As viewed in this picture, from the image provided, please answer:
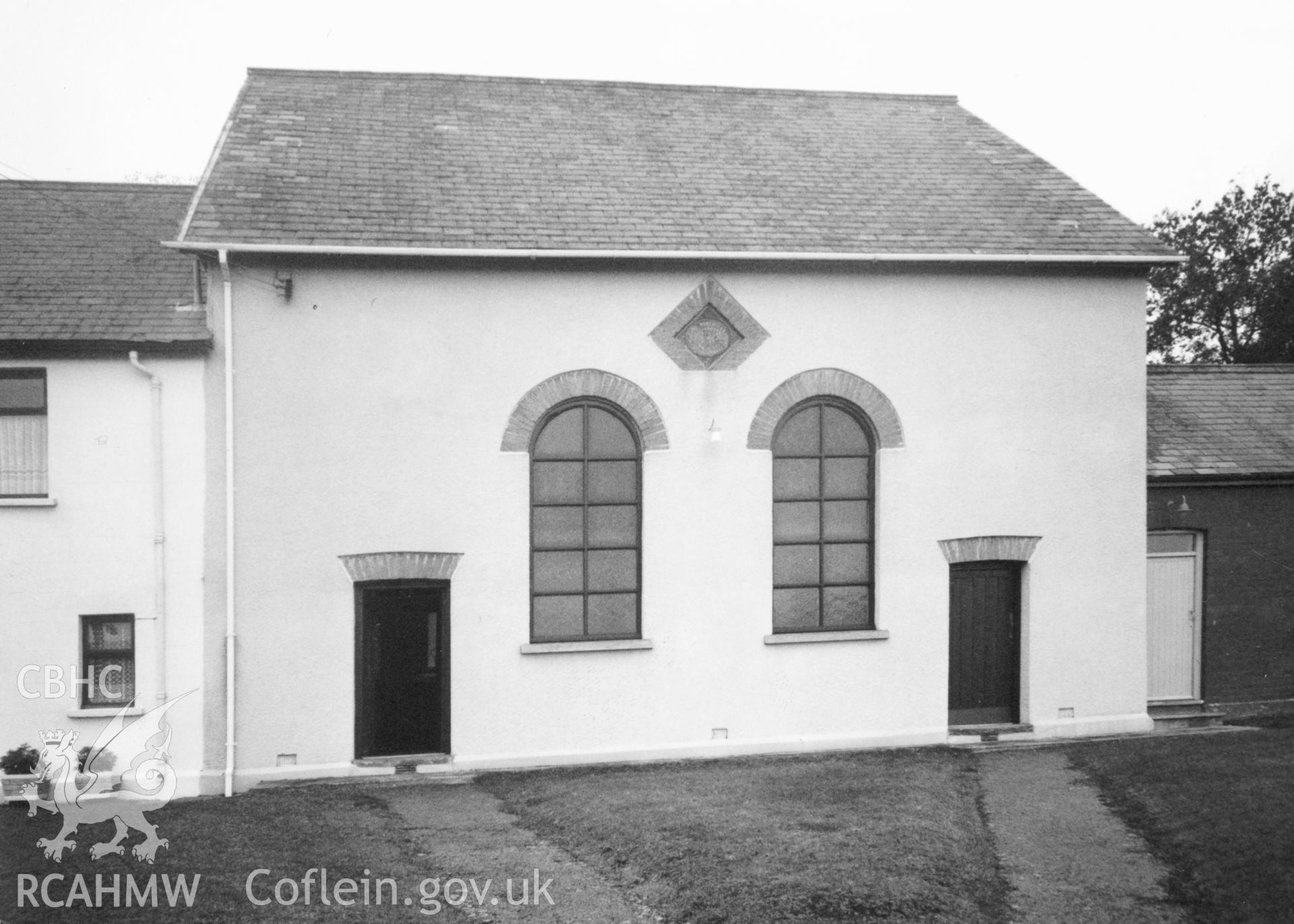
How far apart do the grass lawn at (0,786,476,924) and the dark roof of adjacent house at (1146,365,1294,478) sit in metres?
11.4

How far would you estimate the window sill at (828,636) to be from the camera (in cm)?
1410

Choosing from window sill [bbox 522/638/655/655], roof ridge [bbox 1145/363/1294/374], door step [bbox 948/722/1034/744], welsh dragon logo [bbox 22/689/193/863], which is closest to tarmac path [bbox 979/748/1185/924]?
door step [bbox 948/722/1034/744]

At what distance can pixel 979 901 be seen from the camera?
345 inches

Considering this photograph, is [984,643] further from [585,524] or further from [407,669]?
[407,669]

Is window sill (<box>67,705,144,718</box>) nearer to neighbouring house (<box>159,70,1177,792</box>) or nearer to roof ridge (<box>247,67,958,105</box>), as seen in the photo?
neighbouring house (<box>159,70,1177,792</box>)

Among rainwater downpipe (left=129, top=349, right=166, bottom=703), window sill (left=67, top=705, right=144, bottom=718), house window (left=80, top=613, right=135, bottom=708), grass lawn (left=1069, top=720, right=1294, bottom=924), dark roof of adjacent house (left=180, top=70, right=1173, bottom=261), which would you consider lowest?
grass lawn (left=1069, top=720, right=1294, bottom=924)

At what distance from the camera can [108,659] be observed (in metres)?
13.2

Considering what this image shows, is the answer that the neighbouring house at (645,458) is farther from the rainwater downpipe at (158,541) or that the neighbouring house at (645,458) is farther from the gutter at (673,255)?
the rainwater downpipe at (158,541)

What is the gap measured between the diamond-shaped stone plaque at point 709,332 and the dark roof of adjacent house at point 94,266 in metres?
5.46

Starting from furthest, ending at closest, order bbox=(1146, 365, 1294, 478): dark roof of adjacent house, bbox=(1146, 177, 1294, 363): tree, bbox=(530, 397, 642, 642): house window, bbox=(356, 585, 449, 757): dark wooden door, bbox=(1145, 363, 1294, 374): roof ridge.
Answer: bbox=(1146, 177, 1294, 363): tree
bbox=(1145, 363, 1294, 374): roof ridge
bbox=(1146, 365, 1294, 478): dark roof of adjacent house
bbox=(530, 397, 642, 642): house window
bbox=(356, 585, 449, 757): dark wooden door

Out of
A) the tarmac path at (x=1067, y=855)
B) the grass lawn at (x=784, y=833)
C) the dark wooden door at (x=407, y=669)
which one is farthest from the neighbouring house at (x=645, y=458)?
the tarmac path at (x=1067, y=855)

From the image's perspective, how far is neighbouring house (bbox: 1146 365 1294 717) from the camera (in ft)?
52.7

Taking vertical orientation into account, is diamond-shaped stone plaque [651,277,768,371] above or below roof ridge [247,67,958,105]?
below

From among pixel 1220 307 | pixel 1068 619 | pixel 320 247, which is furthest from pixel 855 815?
pixel 1220 307
